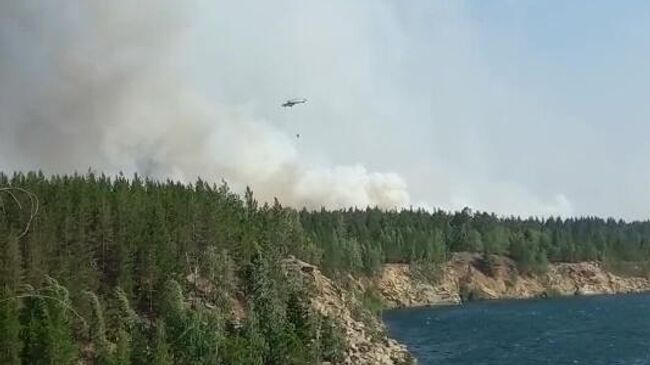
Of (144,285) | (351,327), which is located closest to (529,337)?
(351,327)

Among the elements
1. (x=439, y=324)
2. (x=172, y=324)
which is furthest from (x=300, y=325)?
(x=439, y=324)

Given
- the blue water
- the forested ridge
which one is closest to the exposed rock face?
the forested ridge

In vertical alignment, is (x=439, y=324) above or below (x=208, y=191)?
below

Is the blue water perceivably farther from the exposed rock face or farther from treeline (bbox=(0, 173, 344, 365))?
treeline (bbox=(0, 173, 344, 365))

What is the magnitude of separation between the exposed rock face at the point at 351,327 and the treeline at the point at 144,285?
10.7 ft

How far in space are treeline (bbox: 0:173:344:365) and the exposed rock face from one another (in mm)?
3259

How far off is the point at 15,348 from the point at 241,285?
146ft

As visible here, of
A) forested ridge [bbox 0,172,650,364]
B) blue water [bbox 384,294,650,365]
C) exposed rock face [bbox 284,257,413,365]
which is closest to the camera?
forested ridge [bbox 0,172,650,364]

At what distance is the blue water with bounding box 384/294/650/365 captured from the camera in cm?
11856

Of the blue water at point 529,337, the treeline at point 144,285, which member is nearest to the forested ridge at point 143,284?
the treeline at point 144,285

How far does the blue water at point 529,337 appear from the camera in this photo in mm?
118562

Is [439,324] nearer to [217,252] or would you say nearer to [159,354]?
[217,252]

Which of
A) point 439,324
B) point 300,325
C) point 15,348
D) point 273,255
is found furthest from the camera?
point 439,324

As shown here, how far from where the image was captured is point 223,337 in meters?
87.2
